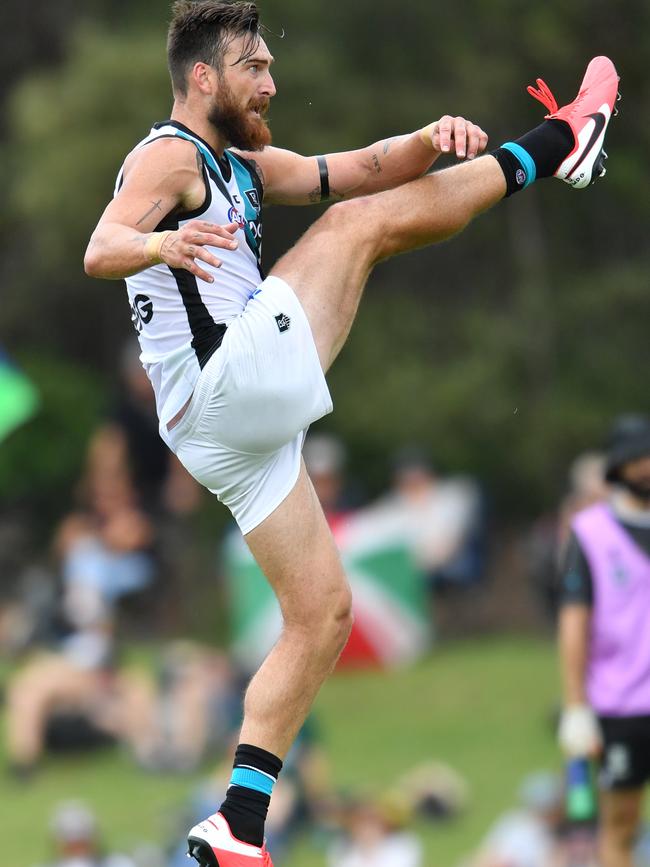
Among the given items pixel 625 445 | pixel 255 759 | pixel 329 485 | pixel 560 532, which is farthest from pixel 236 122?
pixel 329 485

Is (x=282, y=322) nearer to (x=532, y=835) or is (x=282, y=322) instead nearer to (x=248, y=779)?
(x=248, y=779)

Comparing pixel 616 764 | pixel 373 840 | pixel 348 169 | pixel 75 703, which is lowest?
pixel 616 764

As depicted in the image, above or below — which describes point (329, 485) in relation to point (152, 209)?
above

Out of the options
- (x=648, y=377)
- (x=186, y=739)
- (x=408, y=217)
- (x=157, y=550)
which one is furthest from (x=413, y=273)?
(x=408, y=217)

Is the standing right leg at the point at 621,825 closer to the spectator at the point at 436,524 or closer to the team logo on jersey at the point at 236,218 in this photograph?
the team logo on jersey at the point at 236,218

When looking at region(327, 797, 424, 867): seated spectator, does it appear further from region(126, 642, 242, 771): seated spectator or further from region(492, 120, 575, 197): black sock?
A: region(492, 120, 575, 197): black sock

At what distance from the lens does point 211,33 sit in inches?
166

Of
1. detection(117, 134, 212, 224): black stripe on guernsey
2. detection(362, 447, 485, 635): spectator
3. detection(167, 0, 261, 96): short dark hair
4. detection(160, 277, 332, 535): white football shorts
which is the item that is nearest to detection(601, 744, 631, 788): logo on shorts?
detection(160, 277, 332, 535): white football shorts

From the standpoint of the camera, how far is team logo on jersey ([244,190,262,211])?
435 centimetres

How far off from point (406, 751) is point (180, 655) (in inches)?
60.6

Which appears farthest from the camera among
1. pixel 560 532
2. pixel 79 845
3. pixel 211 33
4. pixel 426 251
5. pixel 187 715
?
pixel 426 251

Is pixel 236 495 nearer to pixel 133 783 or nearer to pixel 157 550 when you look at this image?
pixel 133 783

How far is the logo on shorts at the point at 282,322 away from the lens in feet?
13.6

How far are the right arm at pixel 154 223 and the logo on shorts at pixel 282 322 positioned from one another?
0.32 meters
